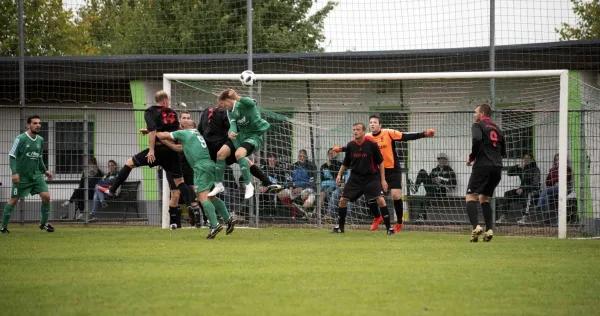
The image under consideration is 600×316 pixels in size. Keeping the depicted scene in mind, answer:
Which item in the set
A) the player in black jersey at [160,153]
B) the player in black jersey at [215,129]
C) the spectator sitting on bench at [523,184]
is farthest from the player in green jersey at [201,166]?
the spectator sitting on bench at [523,184]

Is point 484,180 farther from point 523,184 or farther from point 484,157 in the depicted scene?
point 523,184

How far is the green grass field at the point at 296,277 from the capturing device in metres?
6.52

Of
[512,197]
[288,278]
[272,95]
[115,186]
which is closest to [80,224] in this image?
[115,186]

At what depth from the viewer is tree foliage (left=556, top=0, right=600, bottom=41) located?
19.2 meters

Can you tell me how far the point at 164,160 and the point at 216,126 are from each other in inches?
50.9

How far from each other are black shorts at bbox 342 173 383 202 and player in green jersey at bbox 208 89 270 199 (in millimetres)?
2289

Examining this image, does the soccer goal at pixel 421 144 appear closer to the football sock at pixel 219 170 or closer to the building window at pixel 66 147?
the building window at pixel 66 147

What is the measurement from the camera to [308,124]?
17.1 m

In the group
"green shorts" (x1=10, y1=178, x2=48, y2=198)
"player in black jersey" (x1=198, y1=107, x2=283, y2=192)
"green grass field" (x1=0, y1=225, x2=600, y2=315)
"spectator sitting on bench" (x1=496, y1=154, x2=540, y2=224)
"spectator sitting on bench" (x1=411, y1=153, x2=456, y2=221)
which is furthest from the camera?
"spectator sitting on bench" (x1=411, y1=153, x2=456, y2=221)

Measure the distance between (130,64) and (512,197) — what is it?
33.4 ft

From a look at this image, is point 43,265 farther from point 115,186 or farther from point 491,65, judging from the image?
point 491,65

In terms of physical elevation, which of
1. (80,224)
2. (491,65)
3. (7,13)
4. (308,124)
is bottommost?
(80,224)

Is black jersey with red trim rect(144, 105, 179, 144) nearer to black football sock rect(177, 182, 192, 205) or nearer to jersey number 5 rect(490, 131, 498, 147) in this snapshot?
black football sock rect(177, 182, 192, 205)

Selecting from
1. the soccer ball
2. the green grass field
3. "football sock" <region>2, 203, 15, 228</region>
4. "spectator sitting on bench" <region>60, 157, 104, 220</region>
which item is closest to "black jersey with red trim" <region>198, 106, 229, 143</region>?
the soccer ball
